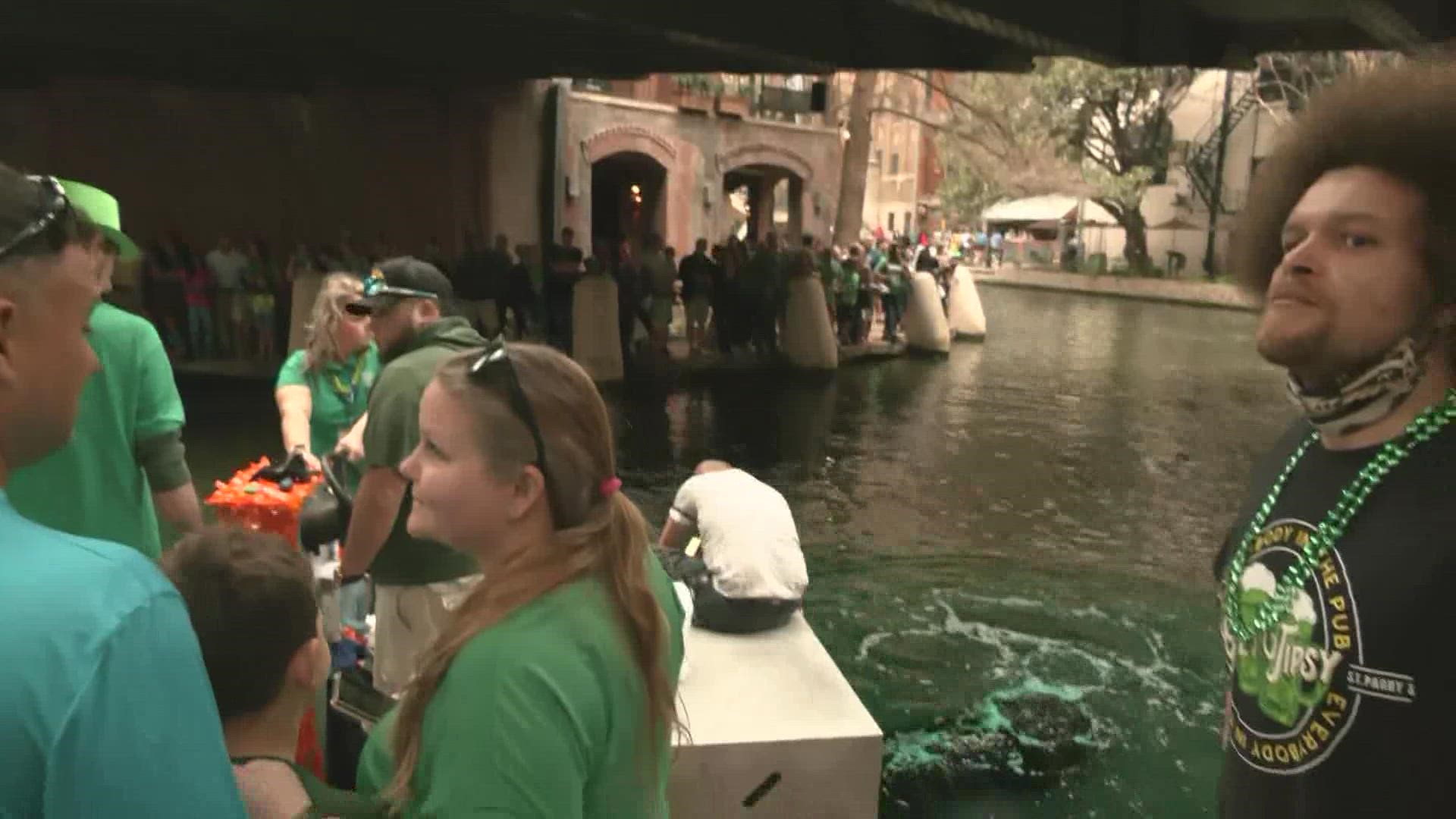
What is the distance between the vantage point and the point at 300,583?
1.95 meters

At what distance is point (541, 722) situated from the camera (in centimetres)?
150

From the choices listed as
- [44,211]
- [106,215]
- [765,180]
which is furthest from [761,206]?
[44,211]

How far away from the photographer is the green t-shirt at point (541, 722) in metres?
1.49

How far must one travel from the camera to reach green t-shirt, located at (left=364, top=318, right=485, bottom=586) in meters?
3.00

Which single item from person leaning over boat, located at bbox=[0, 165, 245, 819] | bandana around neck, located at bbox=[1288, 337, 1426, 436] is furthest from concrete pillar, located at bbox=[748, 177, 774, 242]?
person leaning over boat, located at bbox=[0, 165, 245, 819]

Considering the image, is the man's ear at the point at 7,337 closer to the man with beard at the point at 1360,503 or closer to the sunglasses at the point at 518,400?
the sunglasses at the point at 518,400

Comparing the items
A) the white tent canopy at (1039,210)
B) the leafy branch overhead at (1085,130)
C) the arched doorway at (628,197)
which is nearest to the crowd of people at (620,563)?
the arched doorway at (628,197)

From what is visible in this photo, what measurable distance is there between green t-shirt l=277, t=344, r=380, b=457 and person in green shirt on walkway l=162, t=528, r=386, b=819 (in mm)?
2444

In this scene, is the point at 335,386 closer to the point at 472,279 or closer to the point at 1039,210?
the point at 472,279

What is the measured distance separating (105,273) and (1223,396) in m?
15.6

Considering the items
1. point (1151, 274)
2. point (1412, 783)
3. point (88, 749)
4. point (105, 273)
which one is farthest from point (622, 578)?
point (1151, 274)

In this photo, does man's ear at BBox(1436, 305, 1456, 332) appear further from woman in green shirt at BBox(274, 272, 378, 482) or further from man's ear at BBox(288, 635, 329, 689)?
woman in green shirt at BBox(274, 272, 378, 482)

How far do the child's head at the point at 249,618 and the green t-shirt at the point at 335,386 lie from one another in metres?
2.44

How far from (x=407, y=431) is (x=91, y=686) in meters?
2.02
